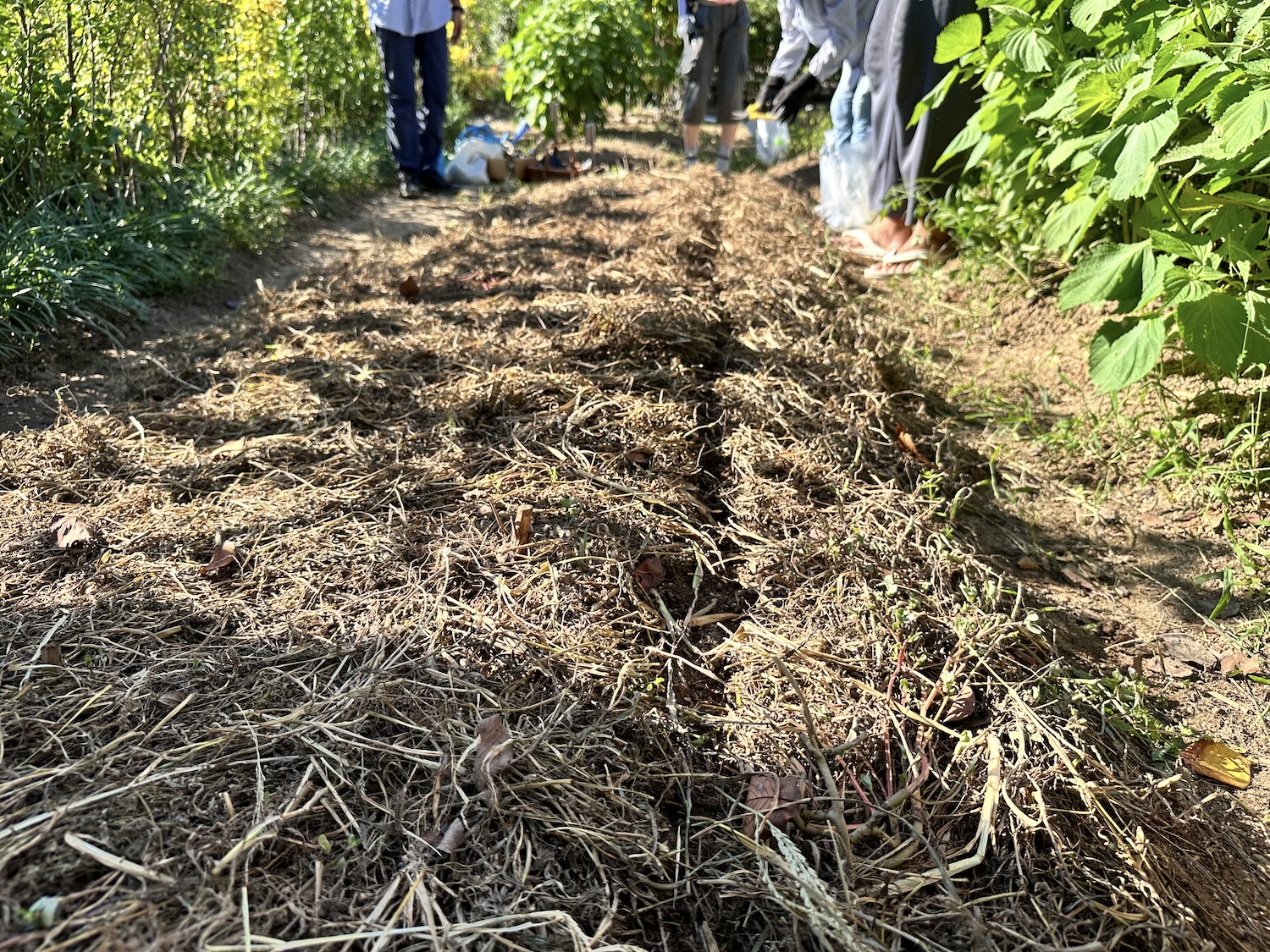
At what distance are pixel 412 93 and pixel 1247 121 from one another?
5.69 meters

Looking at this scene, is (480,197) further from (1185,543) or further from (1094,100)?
(1185,543)

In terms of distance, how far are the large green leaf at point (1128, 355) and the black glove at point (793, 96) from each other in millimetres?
3899

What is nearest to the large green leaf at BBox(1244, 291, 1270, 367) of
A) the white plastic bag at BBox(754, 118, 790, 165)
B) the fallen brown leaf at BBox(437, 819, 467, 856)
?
the fallen brown leaf at BBox(437, 819, 467, 856)

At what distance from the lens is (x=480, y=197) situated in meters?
6.04

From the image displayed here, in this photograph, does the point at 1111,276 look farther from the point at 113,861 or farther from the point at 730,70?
the point at 730,70

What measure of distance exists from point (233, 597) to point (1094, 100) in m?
2.30

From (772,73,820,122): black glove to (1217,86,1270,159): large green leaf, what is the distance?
4.02 m

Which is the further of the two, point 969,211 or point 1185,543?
point 969,211

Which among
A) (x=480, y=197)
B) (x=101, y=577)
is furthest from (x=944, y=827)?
(x=480, y=197)

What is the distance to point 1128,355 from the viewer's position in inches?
78.1

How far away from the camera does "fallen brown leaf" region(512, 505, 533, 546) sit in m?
1.70

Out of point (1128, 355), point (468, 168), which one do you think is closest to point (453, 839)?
point (1128, 355)

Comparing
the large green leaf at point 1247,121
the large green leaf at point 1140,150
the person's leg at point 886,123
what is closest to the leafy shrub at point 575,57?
the person's leg at point 886,123

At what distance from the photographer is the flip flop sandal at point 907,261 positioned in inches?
160
